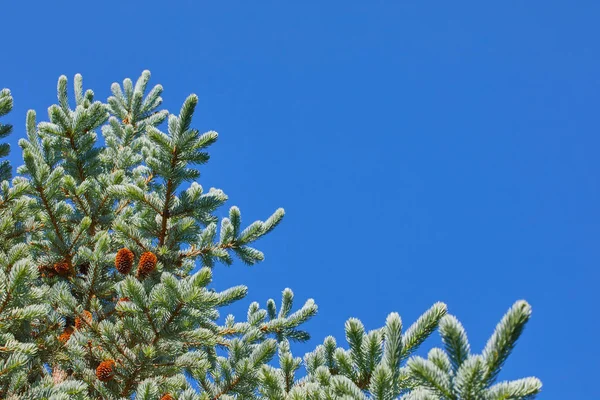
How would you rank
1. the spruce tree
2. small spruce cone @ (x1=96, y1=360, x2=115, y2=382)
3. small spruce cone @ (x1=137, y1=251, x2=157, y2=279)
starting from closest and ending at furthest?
1. the spruce tree
2. small spruce cone @ (x1=96, y1=360, x2=115, y2=382)
3. small spruce cone @ (x1=137, y1=251, x2=157, y2=279)

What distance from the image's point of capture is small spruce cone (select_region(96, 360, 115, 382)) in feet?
12.6

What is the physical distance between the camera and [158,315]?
11.9 feet

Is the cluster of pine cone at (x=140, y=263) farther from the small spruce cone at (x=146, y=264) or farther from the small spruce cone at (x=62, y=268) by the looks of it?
the small spruce cone at (x=62, y=268)

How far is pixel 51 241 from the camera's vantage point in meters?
4.87

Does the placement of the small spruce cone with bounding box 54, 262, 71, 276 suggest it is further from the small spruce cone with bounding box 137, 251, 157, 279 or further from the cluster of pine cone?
the small spruce cone with bounding box 137, 251, 157, 279

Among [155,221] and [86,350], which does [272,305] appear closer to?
[155,221]

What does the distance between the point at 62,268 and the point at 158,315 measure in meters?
1.96

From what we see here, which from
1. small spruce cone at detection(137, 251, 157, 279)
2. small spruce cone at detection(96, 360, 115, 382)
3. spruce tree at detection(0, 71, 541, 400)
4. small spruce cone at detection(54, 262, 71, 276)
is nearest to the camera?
spruce tree at detection(0, 71, 541, 400)

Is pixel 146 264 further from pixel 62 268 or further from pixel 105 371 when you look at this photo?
pixel 62 268

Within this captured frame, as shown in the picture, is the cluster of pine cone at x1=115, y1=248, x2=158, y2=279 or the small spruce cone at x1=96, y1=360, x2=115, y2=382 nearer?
the small spruce cone at x1=96, y1=360, x2=115, y2=382

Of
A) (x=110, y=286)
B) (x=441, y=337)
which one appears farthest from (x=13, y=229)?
(x=441, y=337)

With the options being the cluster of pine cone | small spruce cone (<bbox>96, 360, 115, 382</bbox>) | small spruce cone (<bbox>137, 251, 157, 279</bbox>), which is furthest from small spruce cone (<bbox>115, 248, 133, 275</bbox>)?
small spruce cone (<bbox>96, 360, 115, 382</bbox>)

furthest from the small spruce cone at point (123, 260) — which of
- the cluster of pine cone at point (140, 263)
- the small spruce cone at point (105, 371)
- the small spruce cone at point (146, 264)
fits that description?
the small spruce cone at point (105, 371)

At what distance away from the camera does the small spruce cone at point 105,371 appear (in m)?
3.83
